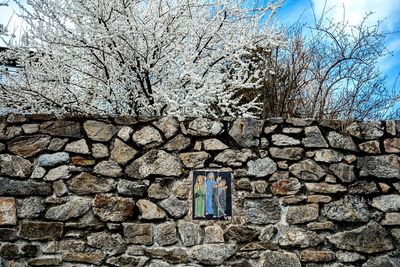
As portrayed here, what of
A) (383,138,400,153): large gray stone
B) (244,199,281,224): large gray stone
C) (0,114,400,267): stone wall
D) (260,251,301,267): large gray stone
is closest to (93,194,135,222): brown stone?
(0,114,400,267): stone wall

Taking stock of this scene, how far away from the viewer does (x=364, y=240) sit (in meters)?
3.79

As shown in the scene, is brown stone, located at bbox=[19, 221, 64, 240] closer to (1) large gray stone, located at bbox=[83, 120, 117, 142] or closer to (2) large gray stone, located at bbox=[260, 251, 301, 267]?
(1) large gray stone, located at bbox=[83, 120, 117, 142]

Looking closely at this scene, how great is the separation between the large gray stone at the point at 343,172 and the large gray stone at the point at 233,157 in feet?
2.74

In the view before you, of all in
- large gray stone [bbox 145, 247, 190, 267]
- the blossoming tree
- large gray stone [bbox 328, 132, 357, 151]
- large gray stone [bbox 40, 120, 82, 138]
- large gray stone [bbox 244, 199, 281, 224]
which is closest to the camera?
large gray stone [bbox 145, 247, 190, 267]

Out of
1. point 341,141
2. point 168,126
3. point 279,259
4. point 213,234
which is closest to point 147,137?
point 168,126

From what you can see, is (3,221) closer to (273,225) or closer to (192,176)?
(192,176)

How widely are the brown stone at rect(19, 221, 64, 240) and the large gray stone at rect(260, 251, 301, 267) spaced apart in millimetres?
1881

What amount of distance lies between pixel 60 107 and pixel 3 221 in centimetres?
177

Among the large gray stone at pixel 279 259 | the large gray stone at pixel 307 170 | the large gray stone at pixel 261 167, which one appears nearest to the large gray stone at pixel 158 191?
the large gray stone at pixel 261 167

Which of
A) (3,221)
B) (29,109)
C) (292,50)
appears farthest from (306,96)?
(3,221)

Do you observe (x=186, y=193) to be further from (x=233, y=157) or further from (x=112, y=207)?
(x=112, y=207)

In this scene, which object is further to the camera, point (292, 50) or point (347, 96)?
point (292, 50)

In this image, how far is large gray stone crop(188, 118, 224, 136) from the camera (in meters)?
3.88

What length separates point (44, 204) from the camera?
147 inches
